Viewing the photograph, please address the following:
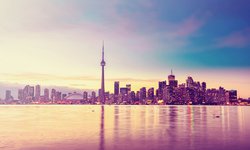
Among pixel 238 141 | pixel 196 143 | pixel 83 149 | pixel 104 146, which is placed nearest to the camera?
pixel 83 149

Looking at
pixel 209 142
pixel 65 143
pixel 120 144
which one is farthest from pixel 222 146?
pixel 65 143

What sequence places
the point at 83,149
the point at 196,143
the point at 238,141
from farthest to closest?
the point at 238,141 → the point at 196,143 → the point at 83,149

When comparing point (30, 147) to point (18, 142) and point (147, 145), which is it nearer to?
point (18, 142)

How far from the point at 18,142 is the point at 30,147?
5310 millimetres

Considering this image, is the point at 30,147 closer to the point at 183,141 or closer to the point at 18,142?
the point at 18,142

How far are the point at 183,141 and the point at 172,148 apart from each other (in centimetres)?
633

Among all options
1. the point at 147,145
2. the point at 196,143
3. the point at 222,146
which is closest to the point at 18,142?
the point at 147,145

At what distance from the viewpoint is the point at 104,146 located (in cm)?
3541

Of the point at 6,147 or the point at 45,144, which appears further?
the point at 45,144

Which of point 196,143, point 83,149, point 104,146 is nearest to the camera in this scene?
point 83,149

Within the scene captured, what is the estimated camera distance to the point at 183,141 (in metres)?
40.1

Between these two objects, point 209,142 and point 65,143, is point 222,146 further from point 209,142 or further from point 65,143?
point 65,143

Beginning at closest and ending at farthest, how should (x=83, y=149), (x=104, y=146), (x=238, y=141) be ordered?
(x=83, y=149), (x=104, y=146), (x=238, y=141)

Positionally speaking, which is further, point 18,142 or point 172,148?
point 18,142
